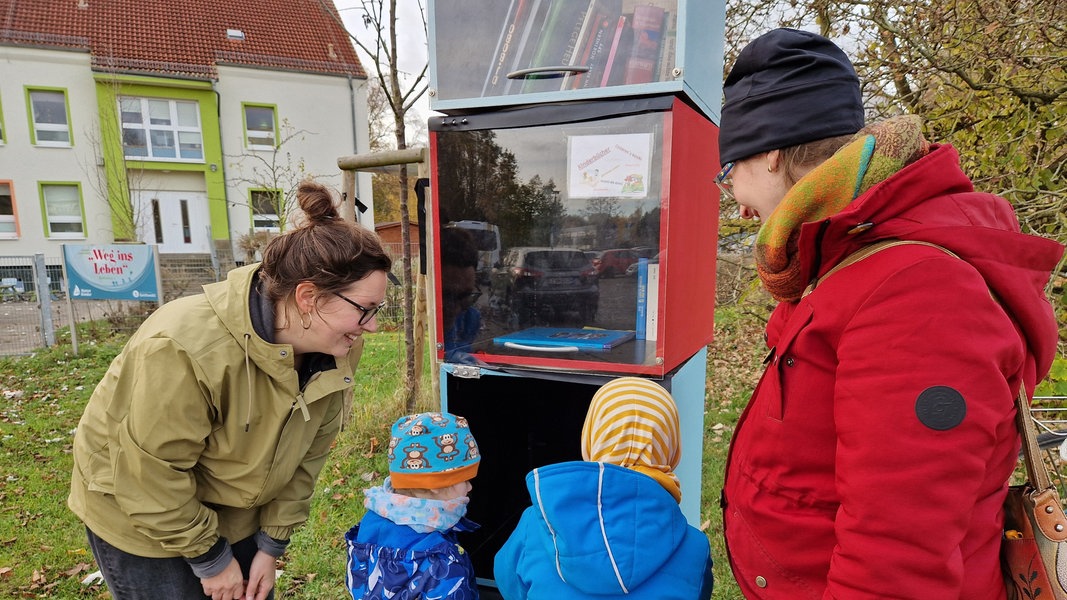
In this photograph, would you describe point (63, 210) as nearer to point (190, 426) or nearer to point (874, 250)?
point (190, 426)

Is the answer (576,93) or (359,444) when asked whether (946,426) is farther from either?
(359,444)

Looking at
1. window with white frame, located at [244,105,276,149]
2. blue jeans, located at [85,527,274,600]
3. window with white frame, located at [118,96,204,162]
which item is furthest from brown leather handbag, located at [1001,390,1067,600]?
window with white frame, located at [118,96,204,162]

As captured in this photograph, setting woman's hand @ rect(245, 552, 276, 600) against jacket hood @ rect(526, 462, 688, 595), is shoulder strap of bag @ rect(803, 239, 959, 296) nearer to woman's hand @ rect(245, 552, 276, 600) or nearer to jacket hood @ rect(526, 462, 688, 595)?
jacket hood @ rect(526, 462, 688, 595)

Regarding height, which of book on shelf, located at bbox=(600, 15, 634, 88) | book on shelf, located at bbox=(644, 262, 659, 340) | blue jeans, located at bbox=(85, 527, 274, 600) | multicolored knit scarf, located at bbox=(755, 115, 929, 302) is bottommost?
blue jeans, located at bbox=(85, 527, 274, 600)

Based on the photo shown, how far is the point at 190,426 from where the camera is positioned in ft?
4.89

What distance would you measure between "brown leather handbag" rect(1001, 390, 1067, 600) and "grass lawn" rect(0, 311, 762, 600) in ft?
6.17

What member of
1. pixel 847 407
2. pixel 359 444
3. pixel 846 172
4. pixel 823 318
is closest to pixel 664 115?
pixel 846 172

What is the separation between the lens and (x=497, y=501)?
2.45 metres

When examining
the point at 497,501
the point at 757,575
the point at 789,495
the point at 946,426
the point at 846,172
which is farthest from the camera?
the point at 497,501

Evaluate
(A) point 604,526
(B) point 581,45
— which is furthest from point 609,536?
(B) point 581,45

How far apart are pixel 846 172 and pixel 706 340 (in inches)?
62.0

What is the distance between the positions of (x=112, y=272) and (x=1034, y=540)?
845 cm

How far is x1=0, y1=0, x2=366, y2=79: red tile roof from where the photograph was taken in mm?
15555

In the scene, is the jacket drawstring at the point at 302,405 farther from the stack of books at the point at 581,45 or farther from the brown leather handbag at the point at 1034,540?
the brown leather handbag at the point at 1034,540
